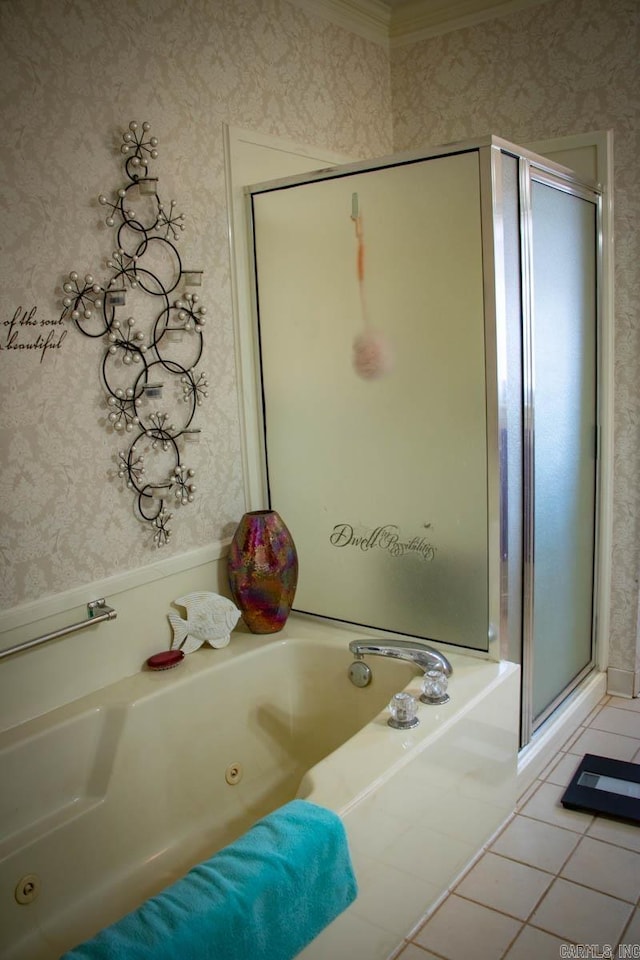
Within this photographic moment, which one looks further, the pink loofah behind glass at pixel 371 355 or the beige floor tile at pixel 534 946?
the pink loofah behind glass at pixel 371 355

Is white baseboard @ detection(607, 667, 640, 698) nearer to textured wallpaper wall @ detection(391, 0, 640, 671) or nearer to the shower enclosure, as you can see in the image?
textured wallpaper wall @ detection(391, 0, 640, 671)

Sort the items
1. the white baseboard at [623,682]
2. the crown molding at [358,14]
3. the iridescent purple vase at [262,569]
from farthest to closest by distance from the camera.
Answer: the white baseboard at [623,682]
the crown molding at [358,14]
the iridescent purple vase at [262,569]

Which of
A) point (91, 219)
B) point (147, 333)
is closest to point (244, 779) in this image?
point (147, 333)

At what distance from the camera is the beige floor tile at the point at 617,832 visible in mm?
1984


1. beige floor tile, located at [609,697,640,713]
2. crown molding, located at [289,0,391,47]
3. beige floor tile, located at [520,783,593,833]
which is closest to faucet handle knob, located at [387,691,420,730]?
beige floor tile, located at [520,783,593,833]

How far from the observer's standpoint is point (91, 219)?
6.16 ft

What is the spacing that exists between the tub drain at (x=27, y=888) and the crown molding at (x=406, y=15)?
8.07ft

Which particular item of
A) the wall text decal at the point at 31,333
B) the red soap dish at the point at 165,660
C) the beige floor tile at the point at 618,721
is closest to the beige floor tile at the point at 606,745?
the beige floor tile at the point at 618,721

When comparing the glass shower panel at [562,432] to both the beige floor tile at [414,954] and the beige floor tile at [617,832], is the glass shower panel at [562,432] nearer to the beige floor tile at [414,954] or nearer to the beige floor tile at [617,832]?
the beige floor tile at [617,832]

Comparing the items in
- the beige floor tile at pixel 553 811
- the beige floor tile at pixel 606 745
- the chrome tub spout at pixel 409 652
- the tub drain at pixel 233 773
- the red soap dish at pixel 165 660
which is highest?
the chrome tub spout at pixel 409 652

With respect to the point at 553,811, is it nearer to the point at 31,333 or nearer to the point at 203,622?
the point at 203,622

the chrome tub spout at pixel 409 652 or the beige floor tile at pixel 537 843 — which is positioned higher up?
the chrome tub spout at pixel 409 652

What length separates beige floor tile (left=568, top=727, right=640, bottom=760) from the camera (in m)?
2.40

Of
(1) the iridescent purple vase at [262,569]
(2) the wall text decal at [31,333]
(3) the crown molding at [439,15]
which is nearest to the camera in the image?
(2) the wall text decal at [31,333]
